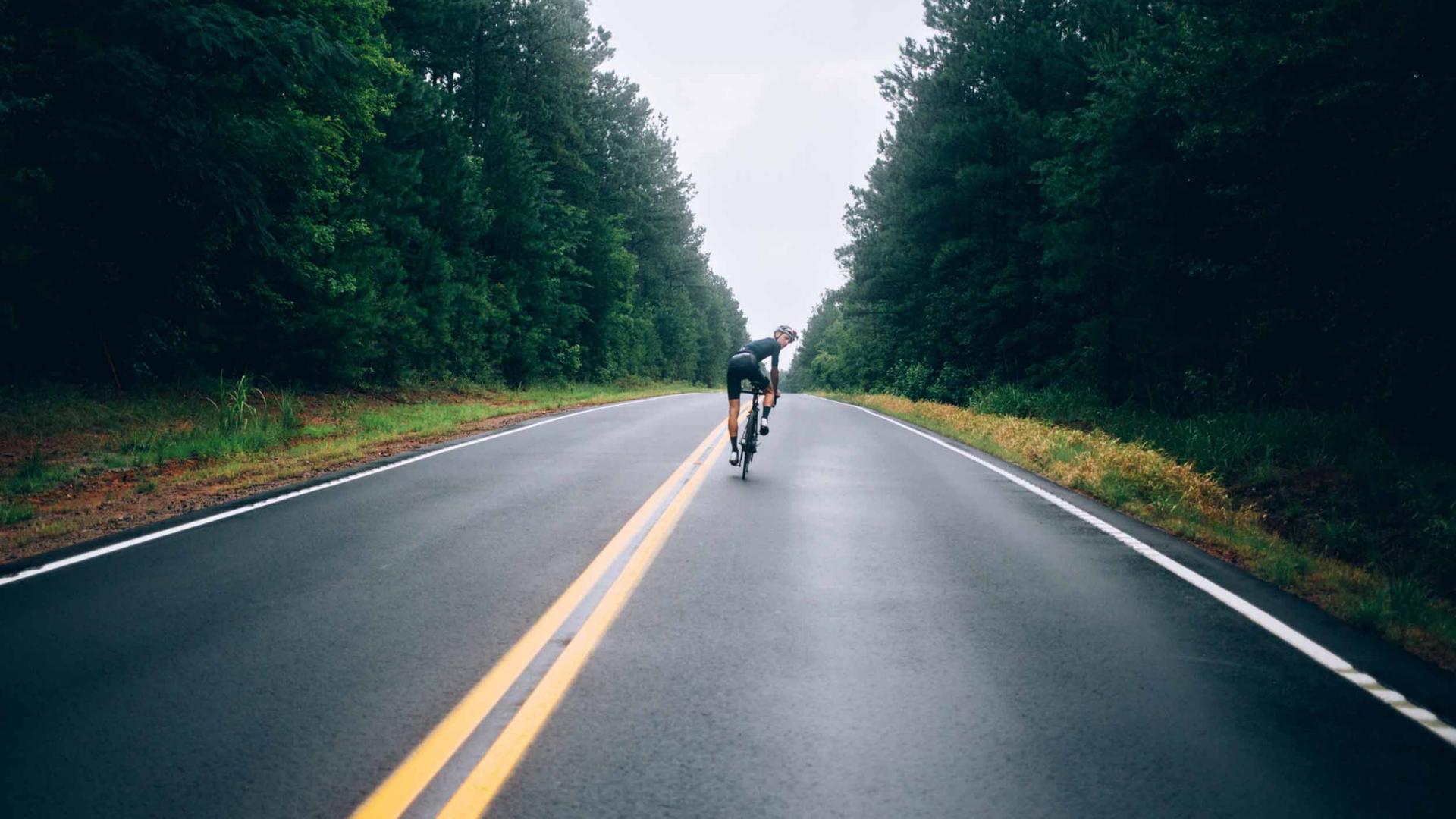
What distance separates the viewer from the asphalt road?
3.11m

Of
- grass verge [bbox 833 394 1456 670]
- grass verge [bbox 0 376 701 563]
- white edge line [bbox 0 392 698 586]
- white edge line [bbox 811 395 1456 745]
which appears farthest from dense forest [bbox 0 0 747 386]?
white edge line [bbox 811 395 1456 745]

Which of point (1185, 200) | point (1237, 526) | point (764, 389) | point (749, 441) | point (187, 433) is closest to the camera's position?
point (1237, 526)

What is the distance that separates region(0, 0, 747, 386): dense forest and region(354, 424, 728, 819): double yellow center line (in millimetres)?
11610

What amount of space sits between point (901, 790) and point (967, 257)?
2956cm

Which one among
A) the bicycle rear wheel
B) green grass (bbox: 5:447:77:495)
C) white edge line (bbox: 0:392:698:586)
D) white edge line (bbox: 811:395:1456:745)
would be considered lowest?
green grass (bbox: 5:447:77:495)

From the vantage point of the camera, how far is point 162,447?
12180 millimetres

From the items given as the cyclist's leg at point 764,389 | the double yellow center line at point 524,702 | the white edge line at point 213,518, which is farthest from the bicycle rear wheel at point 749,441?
the white edge line at point 213,518

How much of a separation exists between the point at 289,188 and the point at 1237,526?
59.4ft

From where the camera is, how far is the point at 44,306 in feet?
47.4

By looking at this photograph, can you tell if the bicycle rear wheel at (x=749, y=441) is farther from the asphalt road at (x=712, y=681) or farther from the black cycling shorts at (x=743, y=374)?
the asphalt road at (x=712, y=681)

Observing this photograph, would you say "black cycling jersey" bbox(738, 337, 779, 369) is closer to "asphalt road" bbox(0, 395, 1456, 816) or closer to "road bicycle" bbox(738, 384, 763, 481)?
"road bicycle" bbox(738, 384, 763, 481)

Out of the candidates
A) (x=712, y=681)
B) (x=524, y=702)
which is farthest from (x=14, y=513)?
(x=712, y=681)

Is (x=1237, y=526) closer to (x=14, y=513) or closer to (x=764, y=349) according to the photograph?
(x=764, y=349)

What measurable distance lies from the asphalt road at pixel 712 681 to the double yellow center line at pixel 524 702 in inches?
2.0
